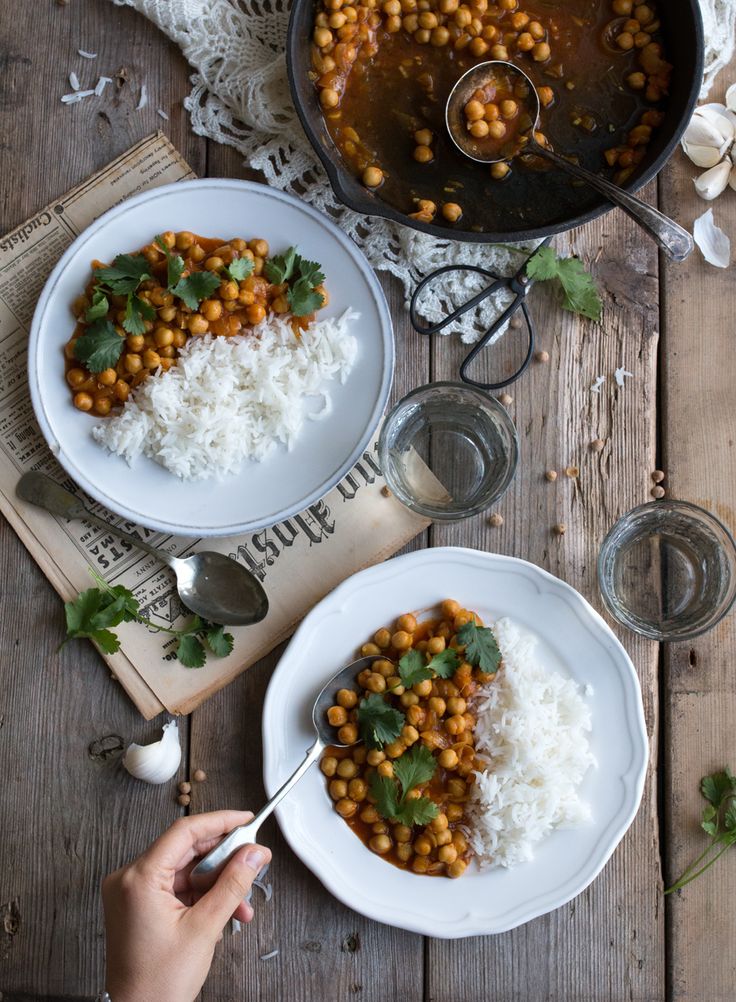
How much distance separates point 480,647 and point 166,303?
958 millimetres

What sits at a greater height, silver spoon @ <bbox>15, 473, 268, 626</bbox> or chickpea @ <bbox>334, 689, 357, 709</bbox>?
silver spoon @ <bbox>15, 473, 268, 626</bbox>

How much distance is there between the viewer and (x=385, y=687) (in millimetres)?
1938

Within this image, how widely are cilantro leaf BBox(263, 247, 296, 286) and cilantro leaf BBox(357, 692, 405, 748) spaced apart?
88 cm

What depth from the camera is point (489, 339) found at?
6.83 feet

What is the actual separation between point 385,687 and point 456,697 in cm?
15

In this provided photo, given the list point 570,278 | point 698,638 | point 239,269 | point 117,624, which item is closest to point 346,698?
point 117,624

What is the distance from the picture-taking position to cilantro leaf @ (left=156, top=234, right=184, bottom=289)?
1.91 meters

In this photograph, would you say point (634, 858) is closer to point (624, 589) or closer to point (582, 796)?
point (582, 796)

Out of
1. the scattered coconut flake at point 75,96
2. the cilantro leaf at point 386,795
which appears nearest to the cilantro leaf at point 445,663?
the cilantro leaf at point 386,795

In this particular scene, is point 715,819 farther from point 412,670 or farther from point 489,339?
point 489,339

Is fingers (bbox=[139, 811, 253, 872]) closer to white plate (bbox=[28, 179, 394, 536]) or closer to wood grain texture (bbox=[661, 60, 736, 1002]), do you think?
white plate (bbox=[28, 179, 394, 536])

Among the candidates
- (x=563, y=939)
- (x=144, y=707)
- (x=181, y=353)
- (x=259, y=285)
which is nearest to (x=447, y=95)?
(x=259, y=285)

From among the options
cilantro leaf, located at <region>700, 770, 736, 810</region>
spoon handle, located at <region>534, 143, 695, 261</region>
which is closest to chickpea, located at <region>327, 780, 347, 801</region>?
cilantro leaf, located at <region>700, 770, 736, 810</region>

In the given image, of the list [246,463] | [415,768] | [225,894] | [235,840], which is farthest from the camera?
[246,463]
